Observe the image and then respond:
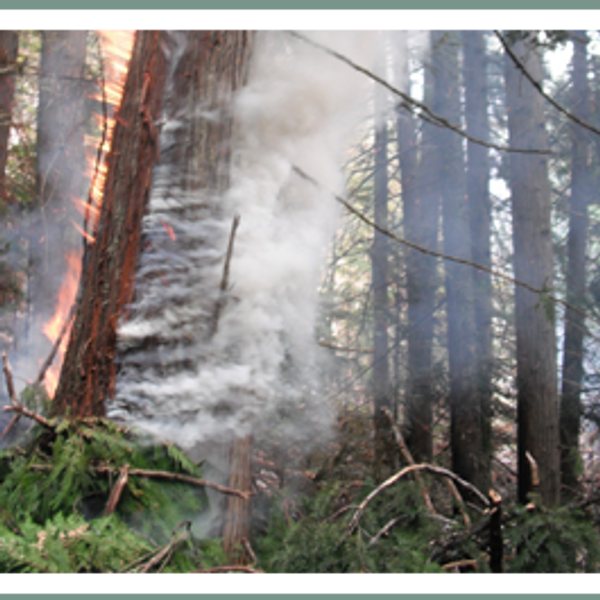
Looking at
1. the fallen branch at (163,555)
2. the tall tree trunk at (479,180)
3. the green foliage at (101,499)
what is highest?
the tall tree trunk at (479,180)

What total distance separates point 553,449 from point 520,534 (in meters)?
3.68

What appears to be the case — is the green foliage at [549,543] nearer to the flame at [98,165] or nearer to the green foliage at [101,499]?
the green foliage at [101,499]

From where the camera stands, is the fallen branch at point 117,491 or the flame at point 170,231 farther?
the flame at point 170,231

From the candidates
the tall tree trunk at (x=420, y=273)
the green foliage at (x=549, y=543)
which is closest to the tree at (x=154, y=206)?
the green foliage at (x=549, y=543)

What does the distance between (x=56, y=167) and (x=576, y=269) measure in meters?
8.82

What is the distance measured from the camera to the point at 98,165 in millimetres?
2551

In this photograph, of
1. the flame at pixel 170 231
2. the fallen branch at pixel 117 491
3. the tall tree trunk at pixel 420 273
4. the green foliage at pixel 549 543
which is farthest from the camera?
the tall tree trunk at pixel 420 273

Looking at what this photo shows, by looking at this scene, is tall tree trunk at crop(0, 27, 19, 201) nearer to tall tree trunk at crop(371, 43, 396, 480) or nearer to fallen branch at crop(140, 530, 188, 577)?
tall tree trunk at crop(371, 43, 396, 480)

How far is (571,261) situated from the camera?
26.0ft

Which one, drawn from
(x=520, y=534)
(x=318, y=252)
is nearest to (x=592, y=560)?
(x=520, y=534)

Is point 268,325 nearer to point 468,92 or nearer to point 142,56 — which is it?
point 142,56

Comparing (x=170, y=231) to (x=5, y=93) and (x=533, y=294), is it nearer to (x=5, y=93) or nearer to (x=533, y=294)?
(x=533, y=294)

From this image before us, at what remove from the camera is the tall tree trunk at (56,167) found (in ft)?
23.0

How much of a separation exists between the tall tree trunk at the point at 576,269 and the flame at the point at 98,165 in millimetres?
6247
